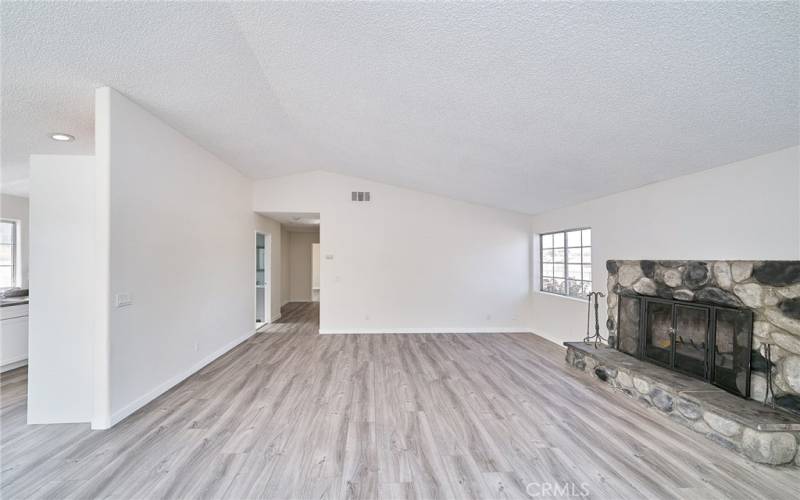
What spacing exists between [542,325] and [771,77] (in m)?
4.55

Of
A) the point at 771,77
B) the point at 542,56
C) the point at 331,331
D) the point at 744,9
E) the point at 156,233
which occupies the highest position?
the point at 542,56

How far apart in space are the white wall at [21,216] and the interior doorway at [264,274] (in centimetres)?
383

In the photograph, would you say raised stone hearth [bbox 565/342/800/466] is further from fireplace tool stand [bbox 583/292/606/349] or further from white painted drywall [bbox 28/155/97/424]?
white painted drywall [bbox 28/155/97/424]

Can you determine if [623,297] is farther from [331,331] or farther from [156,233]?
[156,233]

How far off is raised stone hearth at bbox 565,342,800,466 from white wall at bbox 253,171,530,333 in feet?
8.41

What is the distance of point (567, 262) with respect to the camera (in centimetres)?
499

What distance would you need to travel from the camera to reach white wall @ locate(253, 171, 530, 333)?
5.62 metres

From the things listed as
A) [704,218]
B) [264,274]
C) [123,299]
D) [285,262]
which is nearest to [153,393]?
[123,299]

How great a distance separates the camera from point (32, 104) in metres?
2.60

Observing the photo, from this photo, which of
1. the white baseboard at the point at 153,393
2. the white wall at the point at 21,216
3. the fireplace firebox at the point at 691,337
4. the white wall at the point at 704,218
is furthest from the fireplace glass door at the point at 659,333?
the white wall at the point at 21,216

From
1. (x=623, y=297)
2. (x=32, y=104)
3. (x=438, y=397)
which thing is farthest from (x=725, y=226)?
(x=32, y=104)

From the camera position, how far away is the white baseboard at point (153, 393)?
95.7 inches

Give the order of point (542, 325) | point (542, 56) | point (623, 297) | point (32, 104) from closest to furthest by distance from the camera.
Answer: point (542, 56), point (32, 104), point (623, 297), point (542, 325)

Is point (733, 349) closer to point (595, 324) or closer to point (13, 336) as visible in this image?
point (595, 324)
